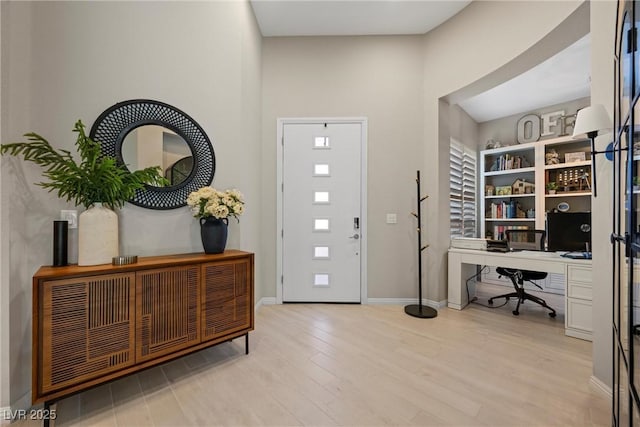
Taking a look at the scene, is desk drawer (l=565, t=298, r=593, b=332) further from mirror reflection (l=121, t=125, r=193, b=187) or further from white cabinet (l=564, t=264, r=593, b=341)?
mirror reflection (l=121, t=125, r=193, b=187)

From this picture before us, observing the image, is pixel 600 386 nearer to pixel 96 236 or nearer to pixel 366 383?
pixel 366 383

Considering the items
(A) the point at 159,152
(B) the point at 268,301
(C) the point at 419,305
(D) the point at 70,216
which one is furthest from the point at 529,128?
(D) the point at 70,216

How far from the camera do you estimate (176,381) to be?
5.79ft

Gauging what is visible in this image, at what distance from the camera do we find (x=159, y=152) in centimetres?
207

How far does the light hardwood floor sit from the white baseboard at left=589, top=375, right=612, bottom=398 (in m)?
0.03

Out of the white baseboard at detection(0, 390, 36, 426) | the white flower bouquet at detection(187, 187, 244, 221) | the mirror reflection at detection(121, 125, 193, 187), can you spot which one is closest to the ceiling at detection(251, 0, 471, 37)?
the mirror reflection at detection(121, 125, 193, 187)

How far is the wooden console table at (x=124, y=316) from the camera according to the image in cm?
131

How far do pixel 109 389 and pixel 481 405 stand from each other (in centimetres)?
234

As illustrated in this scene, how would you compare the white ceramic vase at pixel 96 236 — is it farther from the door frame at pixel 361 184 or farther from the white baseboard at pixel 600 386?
the white baseboard at pixel 600 386

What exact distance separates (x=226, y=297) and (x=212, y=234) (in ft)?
1.69

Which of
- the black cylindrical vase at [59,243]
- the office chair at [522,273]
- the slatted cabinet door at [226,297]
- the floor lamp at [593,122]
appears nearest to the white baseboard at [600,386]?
the floor lamp at [593,122]

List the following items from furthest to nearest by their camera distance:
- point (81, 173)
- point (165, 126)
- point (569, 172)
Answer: point (569, 172) → point (165, 126) → point (81, 173)

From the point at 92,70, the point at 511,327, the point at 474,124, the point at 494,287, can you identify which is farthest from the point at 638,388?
the point at 474,124

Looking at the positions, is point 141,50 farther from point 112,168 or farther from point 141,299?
point 141,299
